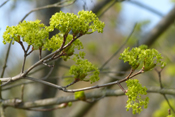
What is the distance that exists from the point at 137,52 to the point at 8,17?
289 cm

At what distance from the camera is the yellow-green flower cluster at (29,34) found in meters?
0.90

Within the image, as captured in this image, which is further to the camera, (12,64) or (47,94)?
(12,64)

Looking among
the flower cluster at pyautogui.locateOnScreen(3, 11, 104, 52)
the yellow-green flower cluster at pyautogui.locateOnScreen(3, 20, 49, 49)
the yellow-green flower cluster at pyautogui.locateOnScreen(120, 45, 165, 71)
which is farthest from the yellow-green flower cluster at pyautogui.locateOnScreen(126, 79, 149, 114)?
the yellow-green flower cluster at pyautogui.locateOnScreen(3, 20, 49, 49)

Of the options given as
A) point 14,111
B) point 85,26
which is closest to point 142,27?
point 14,111

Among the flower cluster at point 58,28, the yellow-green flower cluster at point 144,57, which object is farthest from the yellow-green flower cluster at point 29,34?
the yellow-green flower cluster at point 144,57

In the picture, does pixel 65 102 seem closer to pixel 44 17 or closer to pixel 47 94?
pixel 47 94

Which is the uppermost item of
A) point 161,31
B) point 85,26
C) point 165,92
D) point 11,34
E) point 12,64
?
point 12,64

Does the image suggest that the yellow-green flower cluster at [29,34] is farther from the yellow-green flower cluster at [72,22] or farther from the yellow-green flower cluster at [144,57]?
the yellow-green flower cluster at [144,57]

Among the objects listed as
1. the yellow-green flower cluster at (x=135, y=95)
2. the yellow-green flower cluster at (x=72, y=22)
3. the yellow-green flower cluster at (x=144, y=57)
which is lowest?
the yellow-green flower cluster at (x=135, y=95)

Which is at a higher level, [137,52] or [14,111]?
[14,111]

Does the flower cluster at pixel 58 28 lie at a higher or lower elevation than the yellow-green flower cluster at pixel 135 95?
higher

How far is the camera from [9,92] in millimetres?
4230

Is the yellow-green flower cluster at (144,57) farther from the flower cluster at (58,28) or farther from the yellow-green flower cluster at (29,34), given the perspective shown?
the yellow-green flower cluster at (29,34)

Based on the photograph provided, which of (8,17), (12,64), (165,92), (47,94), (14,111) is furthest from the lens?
(14,111)
